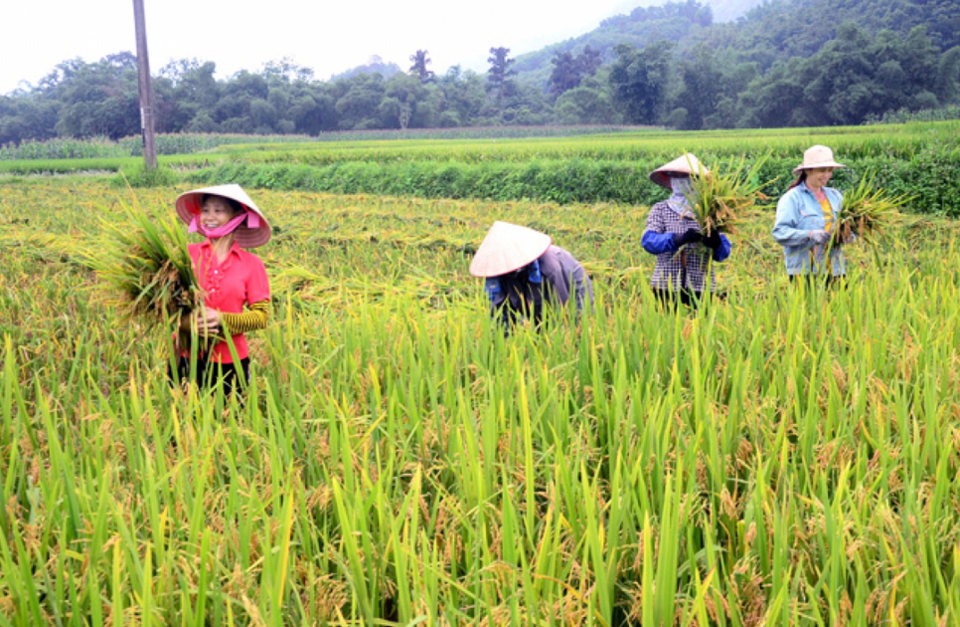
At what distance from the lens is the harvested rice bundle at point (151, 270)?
8.34 ft

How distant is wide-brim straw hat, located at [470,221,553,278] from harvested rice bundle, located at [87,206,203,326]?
1.22 meters

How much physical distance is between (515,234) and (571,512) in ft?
7.05

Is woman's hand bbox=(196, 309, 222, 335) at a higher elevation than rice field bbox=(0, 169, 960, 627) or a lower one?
higher

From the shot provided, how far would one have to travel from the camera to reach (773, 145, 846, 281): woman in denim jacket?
171 inches

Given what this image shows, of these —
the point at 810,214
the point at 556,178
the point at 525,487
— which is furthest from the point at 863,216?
the point at 556,178

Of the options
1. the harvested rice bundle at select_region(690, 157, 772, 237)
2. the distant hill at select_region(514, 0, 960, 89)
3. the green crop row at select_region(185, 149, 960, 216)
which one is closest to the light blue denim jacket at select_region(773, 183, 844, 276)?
the harvested rice bundle at select_region(690, 157, 772, 237)

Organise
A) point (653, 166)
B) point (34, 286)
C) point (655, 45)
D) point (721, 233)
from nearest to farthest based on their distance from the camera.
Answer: point (721, 233), point (34, 286), point (653, 166), point (655, 45)

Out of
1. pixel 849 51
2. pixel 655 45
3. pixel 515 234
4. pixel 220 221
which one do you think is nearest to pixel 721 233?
pixel 515 234

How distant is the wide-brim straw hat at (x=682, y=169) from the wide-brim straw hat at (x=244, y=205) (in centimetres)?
193

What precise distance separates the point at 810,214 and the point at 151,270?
140 inches

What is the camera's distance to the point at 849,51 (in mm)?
44938

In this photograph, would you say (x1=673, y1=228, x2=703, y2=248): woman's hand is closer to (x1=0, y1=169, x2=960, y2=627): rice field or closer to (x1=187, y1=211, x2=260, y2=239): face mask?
(x1=0, y1=169, x2=960, y2=627): rice field

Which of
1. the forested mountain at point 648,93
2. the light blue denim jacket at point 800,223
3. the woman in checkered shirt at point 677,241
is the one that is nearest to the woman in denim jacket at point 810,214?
the light blue denim jacket at point 800,223

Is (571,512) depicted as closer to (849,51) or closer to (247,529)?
(247,529)
